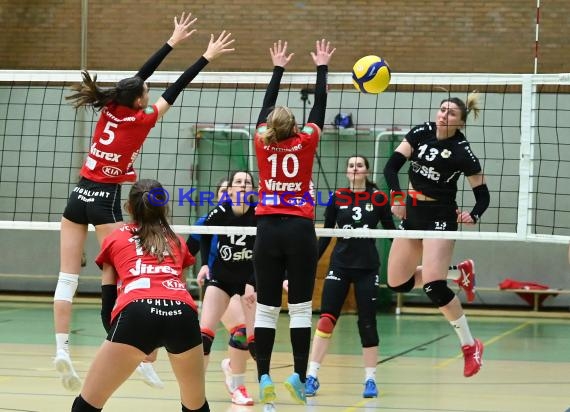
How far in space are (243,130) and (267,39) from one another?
1972 millimetres

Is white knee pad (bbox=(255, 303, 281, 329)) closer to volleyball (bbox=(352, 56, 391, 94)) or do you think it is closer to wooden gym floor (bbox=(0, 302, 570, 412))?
wooden gym floor (bbox=(0, 302, 570, 412))

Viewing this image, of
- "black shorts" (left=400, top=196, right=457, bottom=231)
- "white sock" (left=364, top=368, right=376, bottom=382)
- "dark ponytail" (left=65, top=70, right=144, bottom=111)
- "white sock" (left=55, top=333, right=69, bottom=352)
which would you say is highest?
"dark ponytail" (left=65, top=70, right=144, bottom=111)

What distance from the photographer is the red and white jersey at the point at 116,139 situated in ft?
23.0

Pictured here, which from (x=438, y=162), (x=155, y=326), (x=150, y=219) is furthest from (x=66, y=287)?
(x=438, y=162)

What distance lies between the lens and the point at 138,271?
511 centimetres

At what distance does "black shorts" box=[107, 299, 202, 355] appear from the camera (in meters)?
4.92

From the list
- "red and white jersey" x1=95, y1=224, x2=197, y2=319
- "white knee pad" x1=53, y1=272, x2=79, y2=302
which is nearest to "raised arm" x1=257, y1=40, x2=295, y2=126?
"red and white jersey" x1=95, y1=224, x2=197, y2=319

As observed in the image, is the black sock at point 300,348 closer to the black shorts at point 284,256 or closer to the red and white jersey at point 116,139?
the black shorts at point 284,256

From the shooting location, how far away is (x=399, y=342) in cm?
1229

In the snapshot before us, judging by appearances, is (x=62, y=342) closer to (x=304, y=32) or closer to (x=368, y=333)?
(x=368, y=333)

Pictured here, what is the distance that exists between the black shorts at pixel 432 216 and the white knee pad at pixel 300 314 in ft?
5.69

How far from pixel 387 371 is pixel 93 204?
402 cm

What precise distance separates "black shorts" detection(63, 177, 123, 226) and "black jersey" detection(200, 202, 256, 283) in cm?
108

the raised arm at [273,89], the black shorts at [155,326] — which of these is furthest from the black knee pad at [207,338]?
the black shorts at [155,326]
